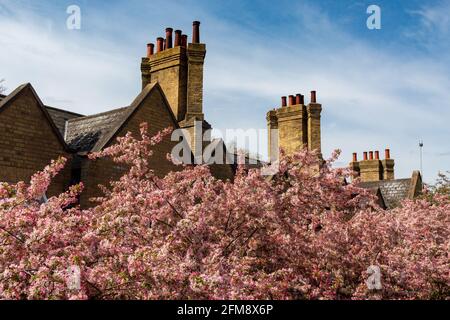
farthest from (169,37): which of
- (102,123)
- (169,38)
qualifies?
(102,123)

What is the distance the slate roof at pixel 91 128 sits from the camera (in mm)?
16016

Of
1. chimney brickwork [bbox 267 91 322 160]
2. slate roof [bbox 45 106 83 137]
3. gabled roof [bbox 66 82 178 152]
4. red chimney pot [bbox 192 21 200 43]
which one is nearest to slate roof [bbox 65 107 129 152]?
gabled roof [bbox 66 82 178 152]

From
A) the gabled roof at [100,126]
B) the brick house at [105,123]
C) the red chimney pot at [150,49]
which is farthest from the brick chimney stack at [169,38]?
the gabled roof at [100,126]

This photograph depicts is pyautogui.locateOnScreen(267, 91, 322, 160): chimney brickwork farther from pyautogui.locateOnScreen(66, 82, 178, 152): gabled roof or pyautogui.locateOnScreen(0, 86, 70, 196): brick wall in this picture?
pyautogui.locateOnScreen(0, 86, 70, 196): brick wall

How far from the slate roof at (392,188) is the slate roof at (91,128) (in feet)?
66.5

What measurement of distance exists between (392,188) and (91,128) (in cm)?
2323

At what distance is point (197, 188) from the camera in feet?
28.2

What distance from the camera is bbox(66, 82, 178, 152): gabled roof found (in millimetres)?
15594

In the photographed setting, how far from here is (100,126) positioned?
1722cm

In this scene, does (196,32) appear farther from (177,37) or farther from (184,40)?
(177,37)

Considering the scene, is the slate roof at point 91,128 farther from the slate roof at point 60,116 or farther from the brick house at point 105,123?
the slate roof at point 60,116
